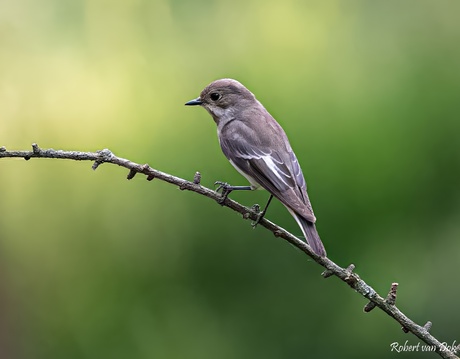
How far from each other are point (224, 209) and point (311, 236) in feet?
3.19

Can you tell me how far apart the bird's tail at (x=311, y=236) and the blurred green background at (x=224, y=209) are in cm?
62

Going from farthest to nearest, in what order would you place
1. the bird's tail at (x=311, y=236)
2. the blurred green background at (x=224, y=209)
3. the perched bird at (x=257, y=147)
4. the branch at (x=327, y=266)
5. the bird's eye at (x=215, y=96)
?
the blurred green background at (x=224, y=209) → the bird's eye at (x=215, y=96) → the perched bird at (x=257, y=147) → the bird's tail at (x=311, y=236) → the branch at (x=327, y=266)

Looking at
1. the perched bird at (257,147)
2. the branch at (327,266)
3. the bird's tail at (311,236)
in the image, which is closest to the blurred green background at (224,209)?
the perched bird at (257,147)

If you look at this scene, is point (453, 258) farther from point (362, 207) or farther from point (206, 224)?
point (206, 224)

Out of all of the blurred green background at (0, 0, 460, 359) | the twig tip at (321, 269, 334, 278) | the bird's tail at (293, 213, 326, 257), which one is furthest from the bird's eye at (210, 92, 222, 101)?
the twig tip at (321, 269, 334, 278)

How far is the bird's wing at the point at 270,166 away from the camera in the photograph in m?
2.28

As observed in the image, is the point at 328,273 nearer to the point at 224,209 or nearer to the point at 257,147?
the point at 257,147

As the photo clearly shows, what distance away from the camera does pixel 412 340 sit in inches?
107

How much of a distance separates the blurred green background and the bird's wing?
16.1 inches

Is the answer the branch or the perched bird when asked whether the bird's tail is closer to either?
the perched bird

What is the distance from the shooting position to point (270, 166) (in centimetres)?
236

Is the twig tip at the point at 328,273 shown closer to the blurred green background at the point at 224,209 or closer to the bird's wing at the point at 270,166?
the bird's wing at the point at 270,166

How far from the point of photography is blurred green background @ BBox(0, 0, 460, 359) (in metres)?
2.83

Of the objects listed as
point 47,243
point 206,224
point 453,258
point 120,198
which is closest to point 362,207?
point 453,258
